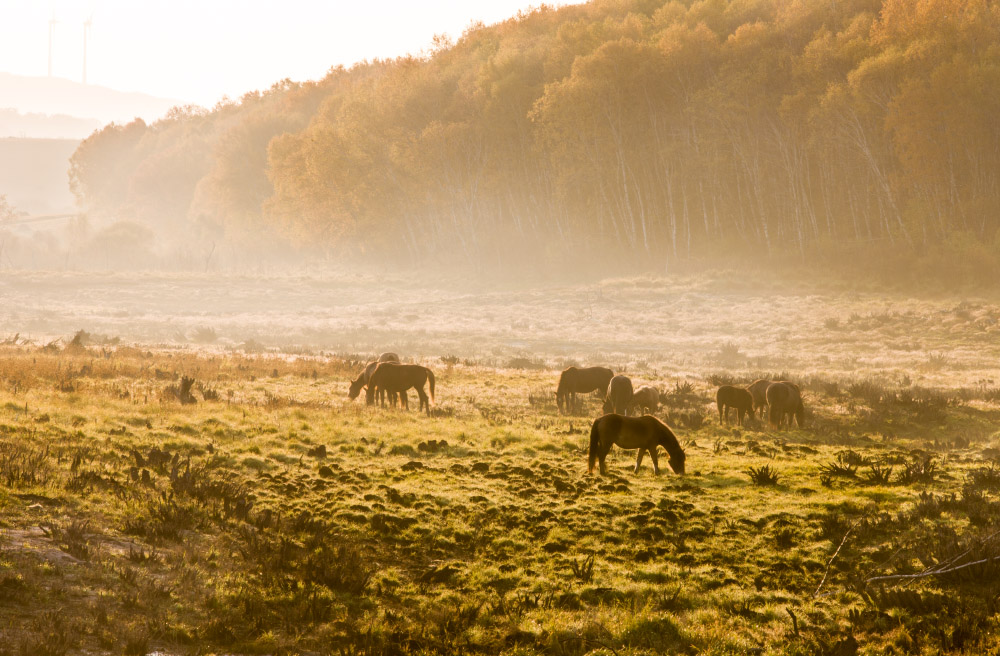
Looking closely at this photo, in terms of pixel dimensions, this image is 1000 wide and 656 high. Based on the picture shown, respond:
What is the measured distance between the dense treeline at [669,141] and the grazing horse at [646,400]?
31753 mm

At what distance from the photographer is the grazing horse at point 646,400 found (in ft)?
67.2

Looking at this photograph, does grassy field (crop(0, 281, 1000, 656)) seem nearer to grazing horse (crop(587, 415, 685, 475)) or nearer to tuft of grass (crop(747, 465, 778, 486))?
tuft of grass (crop(747, 465, 778, 486))

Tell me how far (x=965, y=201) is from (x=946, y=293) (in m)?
7.42

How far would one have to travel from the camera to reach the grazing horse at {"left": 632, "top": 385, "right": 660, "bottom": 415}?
20484mm

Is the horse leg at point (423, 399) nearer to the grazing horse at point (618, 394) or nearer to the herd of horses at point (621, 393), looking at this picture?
the herd of horses at point (621, 393)

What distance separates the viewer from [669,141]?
5691cm

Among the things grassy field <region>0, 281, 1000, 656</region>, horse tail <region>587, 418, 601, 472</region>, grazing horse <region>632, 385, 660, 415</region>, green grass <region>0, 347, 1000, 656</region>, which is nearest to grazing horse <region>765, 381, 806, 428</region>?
grassy field <region>0, 281, 1000, 656</region>

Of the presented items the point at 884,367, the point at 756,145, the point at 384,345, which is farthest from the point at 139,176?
the point at 884,367

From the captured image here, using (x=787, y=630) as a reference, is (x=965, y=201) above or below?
above

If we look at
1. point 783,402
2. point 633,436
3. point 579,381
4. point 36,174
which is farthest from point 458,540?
point 36,174

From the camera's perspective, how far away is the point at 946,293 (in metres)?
41.2

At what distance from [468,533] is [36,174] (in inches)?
7817

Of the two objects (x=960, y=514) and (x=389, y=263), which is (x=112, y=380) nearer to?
(x=960, y=514)

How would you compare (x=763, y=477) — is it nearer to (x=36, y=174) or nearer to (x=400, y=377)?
(x=400, y=377)
